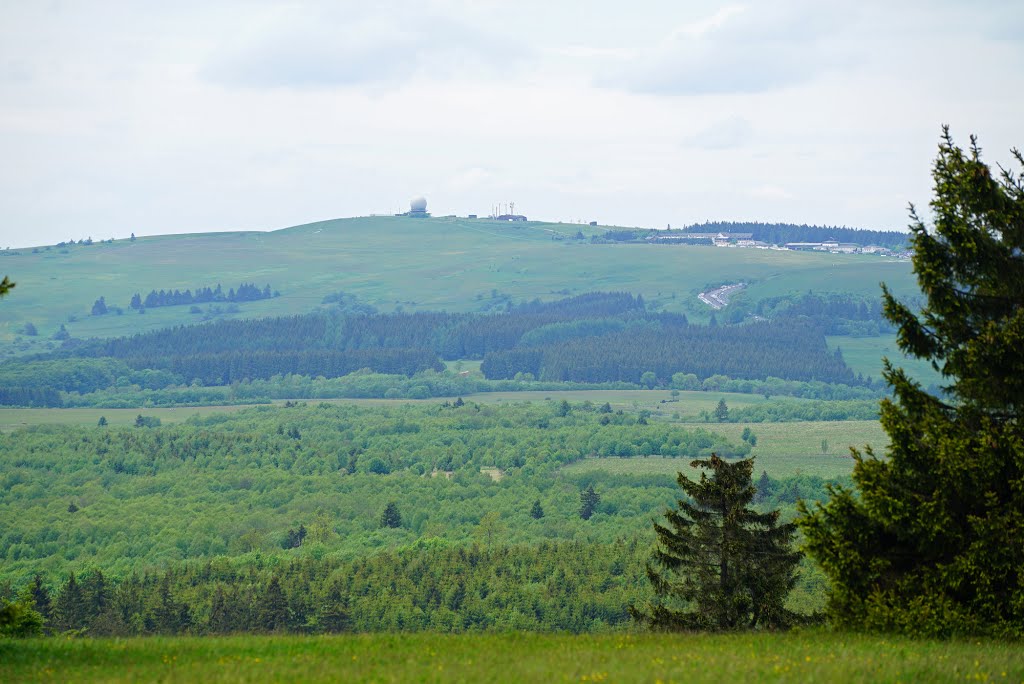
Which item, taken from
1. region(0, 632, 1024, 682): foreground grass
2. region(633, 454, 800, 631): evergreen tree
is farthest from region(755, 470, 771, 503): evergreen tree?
region(0, 632, 1024, 682): foreground grass

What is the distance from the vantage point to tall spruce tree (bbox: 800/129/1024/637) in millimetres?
26094

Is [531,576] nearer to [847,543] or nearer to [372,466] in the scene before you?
[847,543]

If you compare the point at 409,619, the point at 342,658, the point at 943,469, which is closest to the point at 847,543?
the point at 943,469

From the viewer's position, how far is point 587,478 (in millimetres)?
141750

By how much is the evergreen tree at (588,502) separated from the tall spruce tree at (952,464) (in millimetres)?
94508

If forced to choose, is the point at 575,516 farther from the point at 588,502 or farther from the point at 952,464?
the point at 952,464

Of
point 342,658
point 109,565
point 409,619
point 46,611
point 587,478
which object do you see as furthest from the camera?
point 587,478

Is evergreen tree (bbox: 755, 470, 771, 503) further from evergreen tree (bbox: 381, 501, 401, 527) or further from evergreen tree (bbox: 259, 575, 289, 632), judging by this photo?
evergreen tree (bbox: 259, 575, 289, 632)

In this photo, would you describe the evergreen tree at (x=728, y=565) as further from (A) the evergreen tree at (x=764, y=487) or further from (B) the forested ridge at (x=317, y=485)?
(A) the evergreen tree at (x=764, y=487)

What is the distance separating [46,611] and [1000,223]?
59332 mm

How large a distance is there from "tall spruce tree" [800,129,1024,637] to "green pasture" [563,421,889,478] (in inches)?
3849

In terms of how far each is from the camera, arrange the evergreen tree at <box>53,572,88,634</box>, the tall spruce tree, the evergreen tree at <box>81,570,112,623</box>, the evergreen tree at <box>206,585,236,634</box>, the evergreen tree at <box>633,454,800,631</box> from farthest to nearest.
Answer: the evergreen tree at <box>81,570,112,623</box> < the evergreen tree at <box>206,585,236,634</box> < the evergreen tree at <box>53,572,88,634</box> < the evergreen tree at <box>633,454,800,631</box> < the tall spruce tree

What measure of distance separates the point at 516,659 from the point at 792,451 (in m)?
145

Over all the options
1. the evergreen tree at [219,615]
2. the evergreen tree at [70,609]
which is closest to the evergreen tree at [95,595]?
the evergreen tree at [70,609]
